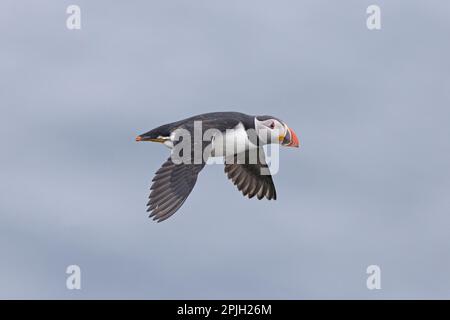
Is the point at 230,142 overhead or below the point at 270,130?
below

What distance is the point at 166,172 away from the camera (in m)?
14.1

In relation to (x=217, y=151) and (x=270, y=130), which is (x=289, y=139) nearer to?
(x=270, y=130)

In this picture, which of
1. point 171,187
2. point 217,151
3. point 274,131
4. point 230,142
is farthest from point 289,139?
point 171,187

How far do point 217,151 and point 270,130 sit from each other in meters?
1.07

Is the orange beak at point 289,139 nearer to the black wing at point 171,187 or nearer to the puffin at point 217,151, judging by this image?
the puffin at point 217,151

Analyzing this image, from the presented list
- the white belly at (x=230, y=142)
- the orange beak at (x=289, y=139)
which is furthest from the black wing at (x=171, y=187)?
the orange beak at (x=289, y=139)

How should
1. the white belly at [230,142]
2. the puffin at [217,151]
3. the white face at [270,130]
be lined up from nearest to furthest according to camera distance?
the puffin at [217,151], the white belly at [230,142], the white face at [270,130]

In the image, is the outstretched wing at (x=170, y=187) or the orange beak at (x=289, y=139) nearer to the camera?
the outstretched wing at (x=170, y=187)

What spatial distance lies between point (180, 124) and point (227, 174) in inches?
101

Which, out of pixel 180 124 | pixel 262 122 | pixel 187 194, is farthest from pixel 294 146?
pixel 187 194

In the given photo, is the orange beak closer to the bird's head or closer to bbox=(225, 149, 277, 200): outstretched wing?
the bird's head

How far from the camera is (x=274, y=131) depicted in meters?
16.5

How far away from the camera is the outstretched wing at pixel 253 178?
1738cm

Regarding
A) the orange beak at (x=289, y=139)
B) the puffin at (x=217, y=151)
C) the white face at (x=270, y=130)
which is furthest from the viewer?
the orange beak at (x=289, y=139)
